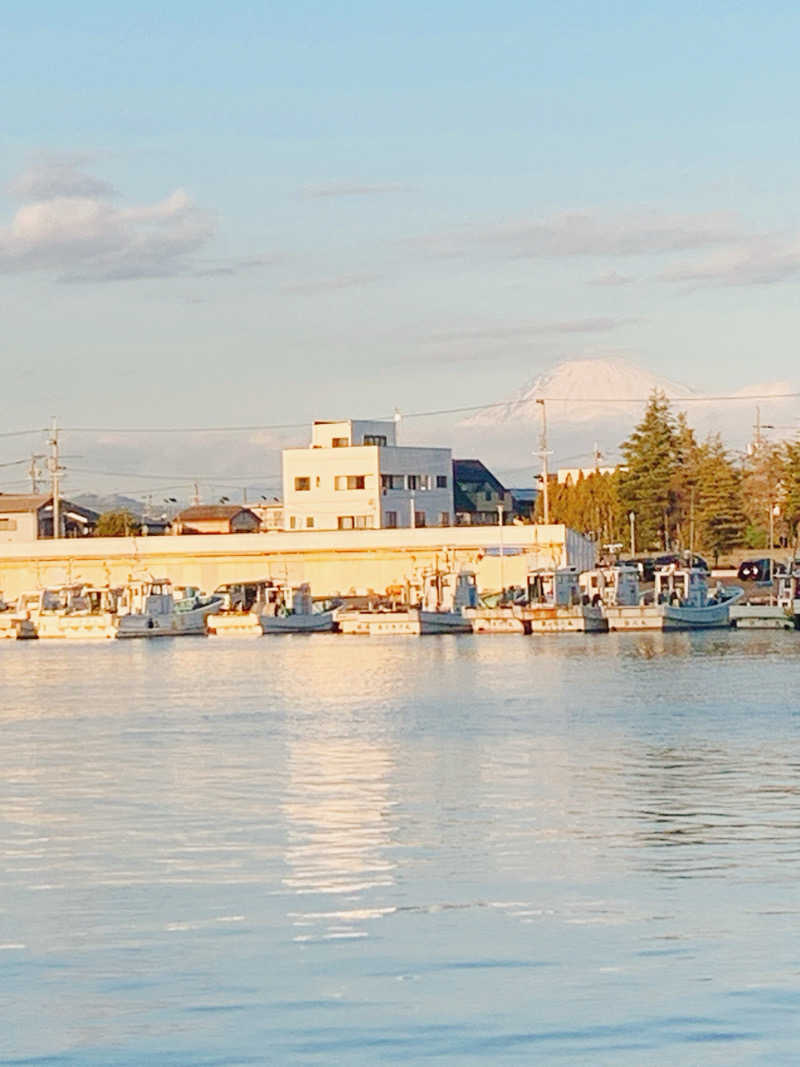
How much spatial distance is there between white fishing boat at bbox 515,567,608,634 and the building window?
32.1 m

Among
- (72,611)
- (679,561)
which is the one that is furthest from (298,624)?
(679,561)

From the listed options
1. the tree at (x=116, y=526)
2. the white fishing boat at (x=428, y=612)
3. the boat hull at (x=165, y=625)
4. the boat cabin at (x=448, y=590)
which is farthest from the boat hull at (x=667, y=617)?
the tree at (x=116, y=526)

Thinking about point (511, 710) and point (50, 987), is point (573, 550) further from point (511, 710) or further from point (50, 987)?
point (50, 987)

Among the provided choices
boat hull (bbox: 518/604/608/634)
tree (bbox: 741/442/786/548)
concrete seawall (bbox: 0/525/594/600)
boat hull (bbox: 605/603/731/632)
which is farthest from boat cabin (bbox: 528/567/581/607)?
tree (bbox: 741/442/786/548)

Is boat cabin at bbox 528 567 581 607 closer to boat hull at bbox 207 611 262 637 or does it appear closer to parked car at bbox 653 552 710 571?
parked car at bbox 653 552 710 571

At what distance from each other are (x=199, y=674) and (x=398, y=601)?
2048 inches

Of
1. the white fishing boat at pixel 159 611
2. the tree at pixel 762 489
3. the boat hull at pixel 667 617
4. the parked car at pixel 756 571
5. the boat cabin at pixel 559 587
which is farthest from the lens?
the tree at pixel 762 489

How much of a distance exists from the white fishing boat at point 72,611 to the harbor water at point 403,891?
233 ft

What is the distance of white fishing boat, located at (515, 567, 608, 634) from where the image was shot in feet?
357

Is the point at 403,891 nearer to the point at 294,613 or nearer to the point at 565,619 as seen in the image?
the point at 565,619

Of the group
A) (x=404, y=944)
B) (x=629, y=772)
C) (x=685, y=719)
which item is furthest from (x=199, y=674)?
(x=404, y=944)

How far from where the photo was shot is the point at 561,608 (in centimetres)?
10962

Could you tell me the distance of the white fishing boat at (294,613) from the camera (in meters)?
119

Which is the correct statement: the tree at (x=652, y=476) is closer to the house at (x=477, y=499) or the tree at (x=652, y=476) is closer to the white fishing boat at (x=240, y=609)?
the white fishing boat at (x=240, y=609)
